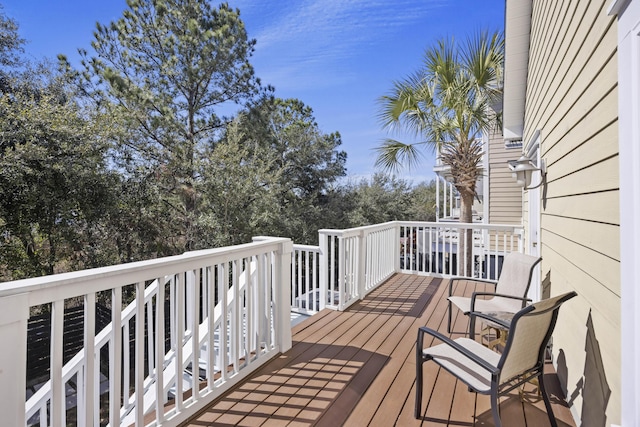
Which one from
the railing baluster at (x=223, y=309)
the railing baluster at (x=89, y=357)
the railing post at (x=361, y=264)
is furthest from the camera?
the railing post at (x=361, y=264)

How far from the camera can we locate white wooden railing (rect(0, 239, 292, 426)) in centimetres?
135

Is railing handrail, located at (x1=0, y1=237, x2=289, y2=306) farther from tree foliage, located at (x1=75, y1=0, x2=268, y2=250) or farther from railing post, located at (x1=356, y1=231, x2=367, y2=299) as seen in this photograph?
tree foliage, located at (x1=75, y1=0, x2=268, y2=250)

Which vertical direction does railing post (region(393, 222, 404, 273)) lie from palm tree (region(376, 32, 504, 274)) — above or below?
below

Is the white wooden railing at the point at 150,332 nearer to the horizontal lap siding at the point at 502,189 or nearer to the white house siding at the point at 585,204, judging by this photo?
the white house siding at the point at 585,204

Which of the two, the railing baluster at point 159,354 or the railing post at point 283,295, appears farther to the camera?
the railing post at point 283,295

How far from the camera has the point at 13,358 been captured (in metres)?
1.32

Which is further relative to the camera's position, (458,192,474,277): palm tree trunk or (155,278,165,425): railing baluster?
(458,192,474,277): palm tree trunk

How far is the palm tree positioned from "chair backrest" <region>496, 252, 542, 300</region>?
3.13 m

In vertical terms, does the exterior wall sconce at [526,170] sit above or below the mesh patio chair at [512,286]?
above

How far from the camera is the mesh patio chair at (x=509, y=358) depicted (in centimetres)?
187

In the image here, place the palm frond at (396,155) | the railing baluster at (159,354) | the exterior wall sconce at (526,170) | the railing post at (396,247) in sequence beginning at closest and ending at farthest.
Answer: the railing baluster at (159,354) < the exterior wall sconce at (526,170) < the railing post at (396,247) < the palm frond at (396,155)

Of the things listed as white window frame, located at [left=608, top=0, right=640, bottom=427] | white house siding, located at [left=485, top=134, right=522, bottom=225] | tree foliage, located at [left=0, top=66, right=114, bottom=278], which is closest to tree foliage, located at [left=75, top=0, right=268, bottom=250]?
tree foliage, located at [left=0, top=66, right=114, bottom=278]

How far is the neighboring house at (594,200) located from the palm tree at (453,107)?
2892 millimetres

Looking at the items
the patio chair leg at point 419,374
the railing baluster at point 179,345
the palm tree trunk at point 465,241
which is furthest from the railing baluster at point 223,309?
the palm tree trunk at point 465,241
